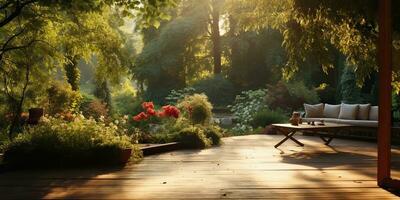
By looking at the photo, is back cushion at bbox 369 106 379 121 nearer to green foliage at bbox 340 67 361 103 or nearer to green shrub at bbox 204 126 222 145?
green shrub at bbox 204 126 222 145

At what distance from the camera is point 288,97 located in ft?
56.6

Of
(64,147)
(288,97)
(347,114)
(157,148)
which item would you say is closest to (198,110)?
(157,148)

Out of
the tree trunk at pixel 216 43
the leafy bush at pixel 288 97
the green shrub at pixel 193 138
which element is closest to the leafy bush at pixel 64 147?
the green shrub at pixel 193 138

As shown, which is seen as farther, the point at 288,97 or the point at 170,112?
the point at 288,97

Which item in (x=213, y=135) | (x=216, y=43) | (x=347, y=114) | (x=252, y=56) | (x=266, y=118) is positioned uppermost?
(x=216, y=43)

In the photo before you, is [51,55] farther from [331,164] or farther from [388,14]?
[388,14]

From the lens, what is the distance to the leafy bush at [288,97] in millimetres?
17109

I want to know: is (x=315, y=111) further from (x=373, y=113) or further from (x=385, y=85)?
(x=385, y=85)

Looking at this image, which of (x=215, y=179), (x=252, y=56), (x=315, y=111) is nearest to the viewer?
(x=215, y=179)

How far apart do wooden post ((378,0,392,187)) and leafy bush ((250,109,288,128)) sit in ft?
31.2

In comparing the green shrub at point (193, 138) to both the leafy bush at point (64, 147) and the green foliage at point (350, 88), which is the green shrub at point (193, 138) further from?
the green foliage at point (350, 88)

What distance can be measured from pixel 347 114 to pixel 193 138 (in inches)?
204

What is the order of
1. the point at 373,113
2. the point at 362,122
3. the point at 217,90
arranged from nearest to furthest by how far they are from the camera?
the point at 362,122 < the point at 373,113 < the point at 217,90

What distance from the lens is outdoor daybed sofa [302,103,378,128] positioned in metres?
11.6
